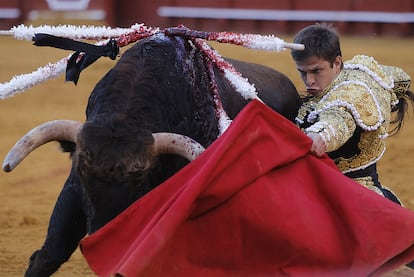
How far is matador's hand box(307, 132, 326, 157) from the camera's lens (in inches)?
100

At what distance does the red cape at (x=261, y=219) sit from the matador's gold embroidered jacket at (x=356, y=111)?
22cm

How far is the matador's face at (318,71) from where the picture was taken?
116 inches

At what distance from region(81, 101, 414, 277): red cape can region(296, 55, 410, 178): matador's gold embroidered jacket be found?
0.22m

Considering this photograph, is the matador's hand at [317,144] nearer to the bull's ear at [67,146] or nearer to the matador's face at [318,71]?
the matador's face at [318,71]

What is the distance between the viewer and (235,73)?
2973mm

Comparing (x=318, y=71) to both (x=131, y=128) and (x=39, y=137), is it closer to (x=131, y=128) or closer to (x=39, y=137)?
(x=131, y=128)

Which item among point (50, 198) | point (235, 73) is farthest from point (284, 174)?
point (50, 198)

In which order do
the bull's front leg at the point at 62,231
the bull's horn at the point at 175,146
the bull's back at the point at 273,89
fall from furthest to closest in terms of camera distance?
1. the bull's back at the point at 273,89
2. the bull's front leg at the point at 62,231
3. the bull's horn at the point at 175,146

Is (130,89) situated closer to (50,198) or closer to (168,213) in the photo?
(168,213)

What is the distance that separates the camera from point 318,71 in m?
2.98

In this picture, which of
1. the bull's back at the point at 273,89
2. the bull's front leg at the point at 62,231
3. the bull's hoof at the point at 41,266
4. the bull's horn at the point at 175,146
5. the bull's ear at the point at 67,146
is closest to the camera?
the bull's horn at the point at 175,146

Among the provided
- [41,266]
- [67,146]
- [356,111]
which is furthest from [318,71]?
[41,266]

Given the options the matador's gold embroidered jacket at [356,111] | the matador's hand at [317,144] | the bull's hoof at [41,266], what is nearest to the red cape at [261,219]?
the matador's hand at [317,144]

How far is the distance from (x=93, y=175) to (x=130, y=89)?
0.38 metres
